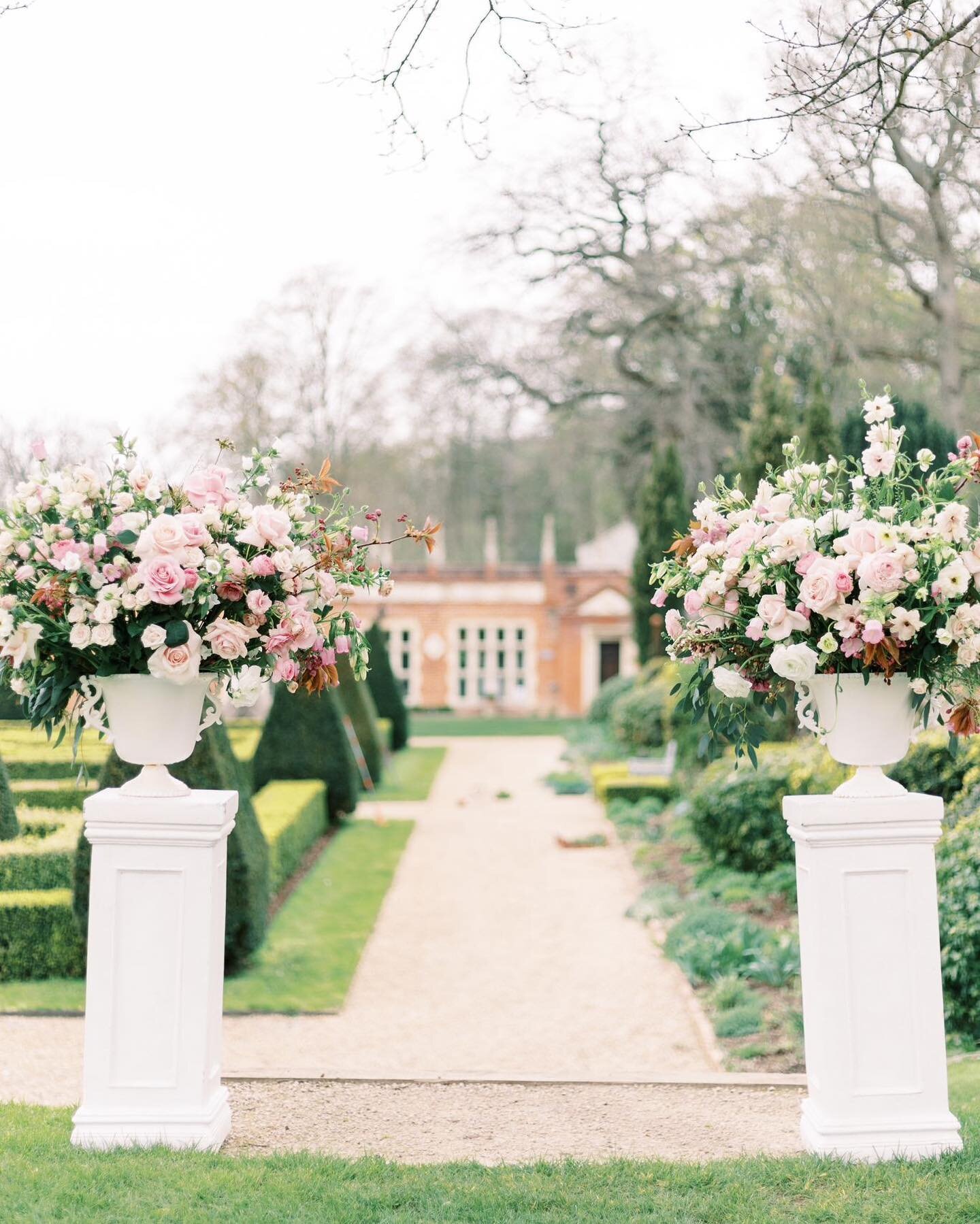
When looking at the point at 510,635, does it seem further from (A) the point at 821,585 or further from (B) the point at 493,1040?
(A) the point at 821,585

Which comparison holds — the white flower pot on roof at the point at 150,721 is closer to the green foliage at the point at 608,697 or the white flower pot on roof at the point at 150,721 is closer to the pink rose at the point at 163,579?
the pink rose at the point at 163,579

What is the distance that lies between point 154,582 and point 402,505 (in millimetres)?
28760

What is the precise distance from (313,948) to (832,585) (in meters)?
5.23

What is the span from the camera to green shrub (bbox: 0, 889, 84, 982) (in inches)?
252

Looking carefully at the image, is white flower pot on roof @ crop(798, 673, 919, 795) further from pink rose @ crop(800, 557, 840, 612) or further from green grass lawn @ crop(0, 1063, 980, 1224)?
green grass lawn @ crop(0, 1063, 980, 1224)

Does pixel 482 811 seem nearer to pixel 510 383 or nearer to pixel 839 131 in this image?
pixel 839 131

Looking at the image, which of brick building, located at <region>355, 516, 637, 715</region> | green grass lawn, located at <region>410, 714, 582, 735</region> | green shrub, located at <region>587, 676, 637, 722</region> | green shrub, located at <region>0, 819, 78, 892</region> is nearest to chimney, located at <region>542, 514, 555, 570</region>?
brick building, located at <region>355, 516, 637, 715</region>

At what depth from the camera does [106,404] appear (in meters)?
16.7

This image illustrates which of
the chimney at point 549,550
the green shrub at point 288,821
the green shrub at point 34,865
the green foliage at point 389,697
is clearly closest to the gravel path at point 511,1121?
the green shrub at point 34,865

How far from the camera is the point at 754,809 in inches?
330

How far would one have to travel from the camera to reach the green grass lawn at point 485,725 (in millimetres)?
23359

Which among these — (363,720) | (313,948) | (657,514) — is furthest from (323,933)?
(657,514)

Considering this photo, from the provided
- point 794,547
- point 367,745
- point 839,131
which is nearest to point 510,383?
point 367,745

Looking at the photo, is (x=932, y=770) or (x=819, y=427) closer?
(x=932, y=770)
